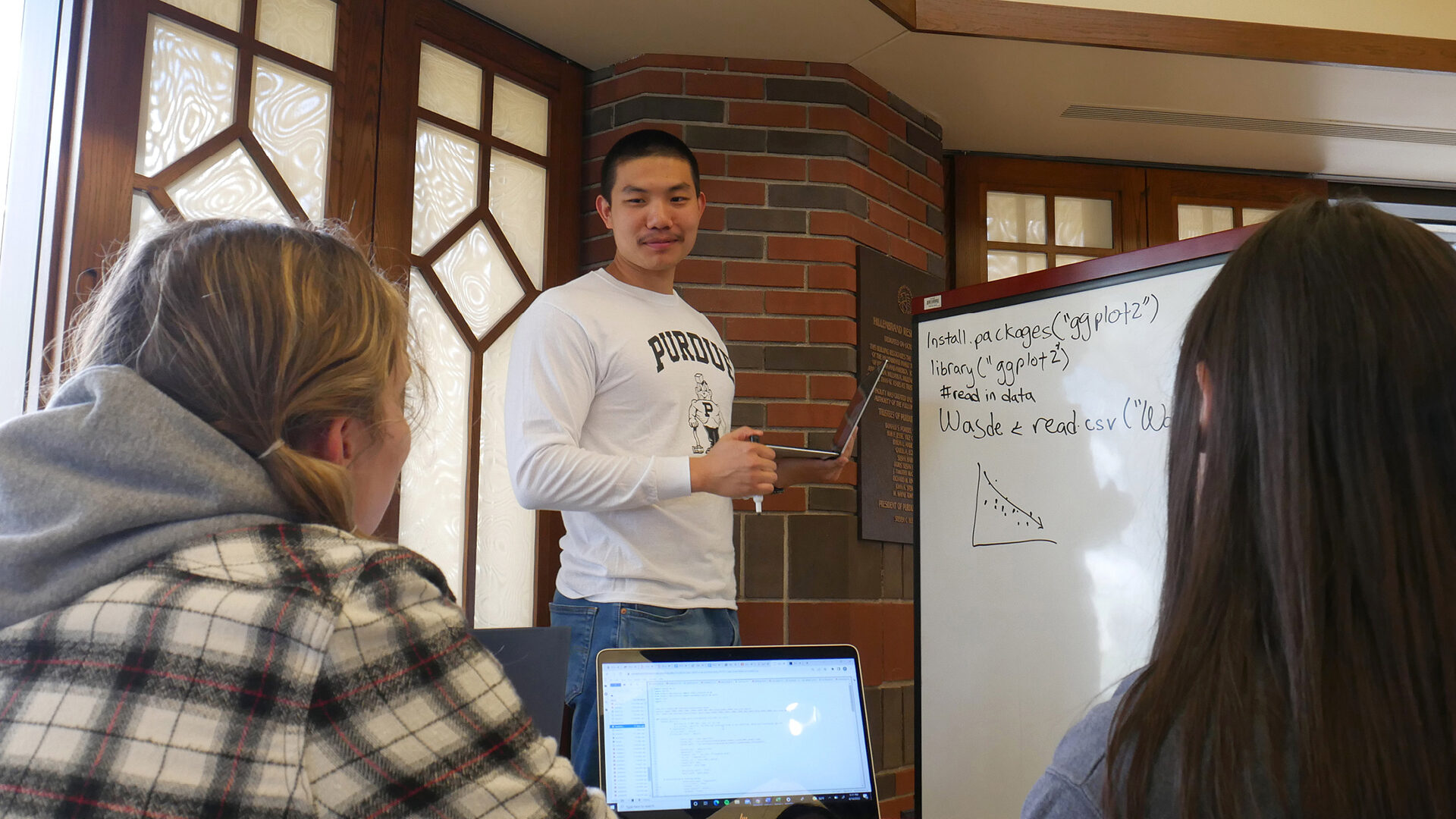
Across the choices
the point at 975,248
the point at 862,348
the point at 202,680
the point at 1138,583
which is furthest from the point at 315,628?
the point at 975,248

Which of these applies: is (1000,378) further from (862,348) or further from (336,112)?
(336,112)

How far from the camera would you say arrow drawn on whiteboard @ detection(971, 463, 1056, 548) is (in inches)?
71.6

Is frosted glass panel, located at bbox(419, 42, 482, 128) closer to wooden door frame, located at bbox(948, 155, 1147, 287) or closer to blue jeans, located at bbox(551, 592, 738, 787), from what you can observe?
blue jeans, located at bbox(551, 592, 738, 787)

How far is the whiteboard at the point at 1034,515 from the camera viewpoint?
1.69m

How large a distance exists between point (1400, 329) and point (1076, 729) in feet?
1.10

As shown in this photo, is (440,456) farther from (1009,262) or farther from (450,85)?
(1009,262)

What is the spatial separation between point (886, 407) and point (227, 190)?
1712mm

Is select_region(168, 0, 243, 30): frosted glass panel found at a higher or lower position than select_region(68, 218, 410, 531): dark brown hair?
higher

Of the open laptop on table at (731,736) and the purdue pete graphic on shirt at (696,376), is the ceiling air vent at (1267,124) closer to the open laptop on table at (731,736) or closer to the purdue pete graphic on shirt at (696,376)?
the purdue pete graphic on shirt at (696,376)

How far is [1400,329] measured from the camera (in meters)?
0.68

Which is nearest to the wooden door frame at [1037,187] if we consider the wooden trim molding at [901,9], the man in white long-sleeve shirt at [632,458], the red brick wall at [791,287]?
the red brick wall at [791,287]

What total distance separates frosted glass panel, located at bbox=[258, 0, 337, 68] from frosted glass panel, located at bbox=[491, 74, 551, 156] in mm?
445

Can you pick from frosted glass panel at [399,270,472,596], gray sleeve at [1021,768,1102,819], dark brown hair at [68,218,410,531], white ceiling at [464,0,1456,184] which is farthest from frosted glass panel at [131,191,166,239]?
gray sleeve at [1021,768,1102,819]

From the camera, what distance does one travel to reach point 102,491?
672 millimetres
